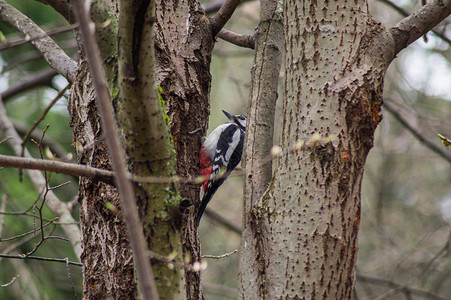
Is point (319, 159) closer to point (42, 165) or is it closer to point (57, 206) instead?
point (42, 165)

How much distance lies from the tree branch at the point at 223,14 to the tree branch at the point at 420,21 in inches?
38.5

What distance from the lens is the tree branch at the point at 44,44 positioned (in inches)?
106

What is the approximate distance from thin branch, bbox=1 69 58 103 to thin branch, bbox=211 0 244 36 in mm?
2158

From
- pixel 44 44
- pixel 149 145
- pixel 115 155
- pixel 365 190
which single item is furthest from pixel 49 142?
pixel 365 190

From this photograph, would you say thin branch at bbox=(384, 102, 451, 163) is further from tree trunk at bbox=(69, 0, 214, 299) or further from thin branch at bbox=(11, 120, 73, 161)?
thin branch at bbox=(11, 120, 73, 161)

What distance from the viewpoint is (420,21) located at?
78.8 inches

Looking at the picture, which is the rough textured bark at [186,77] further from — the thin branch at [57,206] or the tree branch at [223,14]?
the thin branch at [57,206]

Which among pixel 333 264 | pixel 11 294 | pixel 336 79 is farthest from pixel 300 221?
pixel 11 294

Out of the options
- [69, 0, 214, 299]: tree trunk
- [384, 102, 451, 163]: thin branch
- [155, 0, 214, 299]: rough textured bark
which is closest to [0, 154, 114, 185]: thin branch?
[69, 0, 214, 299]: tree trunk

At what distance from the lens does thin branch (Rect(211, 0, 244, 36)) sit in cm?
261

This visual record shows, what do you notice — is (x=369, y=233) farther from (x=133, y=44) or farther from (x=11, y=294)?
(x=133, y=44)

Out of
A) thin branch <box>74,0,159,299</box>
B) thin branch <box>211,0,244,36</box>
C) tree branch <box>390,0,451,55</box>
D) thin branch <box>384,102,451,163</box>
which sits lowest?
thin branch <box>74,0,159,299</box>

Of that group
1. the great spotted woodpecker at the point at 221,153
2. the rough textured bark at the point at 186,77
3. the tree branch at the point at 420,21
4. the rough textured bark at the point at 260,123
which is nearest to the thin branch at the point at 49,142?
the great spotted woodpecker at the point at 221,153

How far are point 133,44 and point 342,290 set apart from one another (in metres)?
1.17
